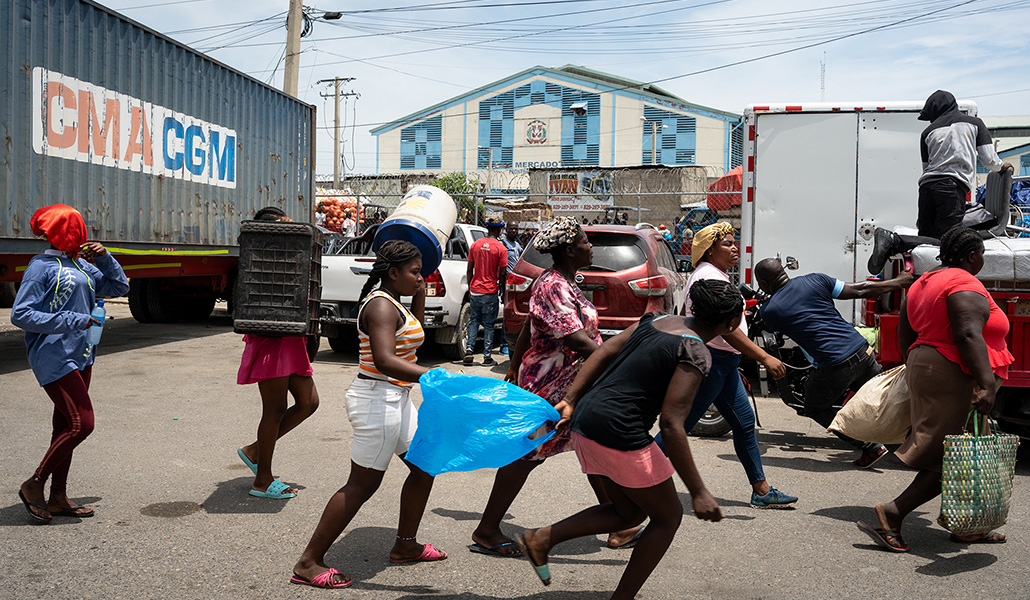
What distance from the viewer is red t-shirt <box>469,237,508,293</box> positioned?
34.1ft

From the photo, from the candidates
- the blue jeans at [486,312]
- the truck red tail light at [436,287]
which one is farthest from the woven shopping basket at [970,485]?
the truck red tail light at [436,287]

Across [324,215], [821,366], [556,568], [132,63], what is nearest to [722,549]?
[556,568]

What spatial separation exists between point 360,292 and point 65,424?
540 cm

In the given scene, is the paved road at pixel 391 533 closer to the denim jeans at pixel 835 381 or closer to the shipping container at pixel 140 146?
the denim jeans at pixel 835 381

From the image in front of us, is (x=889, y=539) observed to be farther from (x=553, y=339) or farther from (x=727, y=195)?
(x=727, y=195)

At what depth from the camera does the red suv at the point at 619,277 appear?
8.55 m

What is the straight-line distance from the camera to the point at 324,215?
77.4 ft

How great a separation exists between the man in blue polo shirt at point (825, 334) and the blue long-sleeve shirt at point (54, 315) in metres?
4.45

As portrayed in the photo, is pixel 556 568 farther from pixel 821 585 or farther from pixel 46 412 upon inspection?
pixel 46 412

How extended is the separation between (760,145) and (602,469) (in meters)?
6.81

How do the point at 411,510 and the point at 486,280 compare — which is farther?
the point at 486,280

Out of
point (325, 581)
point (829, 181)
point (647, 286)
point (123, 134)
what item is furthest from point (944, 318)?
point (123, 134)

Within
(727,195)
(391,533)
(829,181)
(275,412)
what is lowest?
(391,533)

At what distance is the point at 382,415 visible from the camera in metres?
3.79
